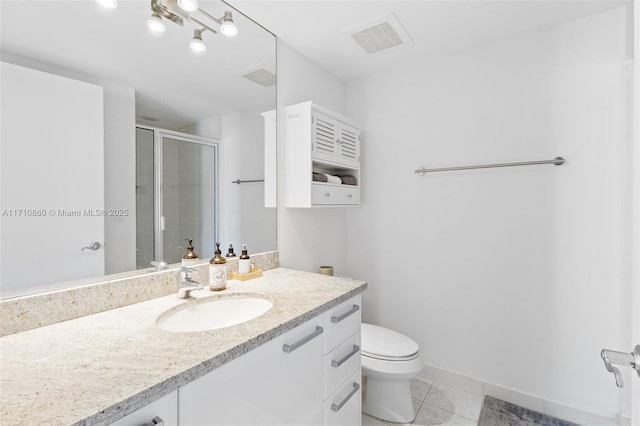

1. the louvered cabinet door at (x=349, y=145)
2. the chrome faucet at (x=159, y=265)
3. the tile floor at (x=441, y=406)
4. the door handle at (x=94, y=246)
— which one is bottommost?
the tile floor at (x=441, y=406)

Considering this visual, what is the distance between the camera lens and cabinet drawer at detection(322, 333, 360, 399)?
3.94 ft

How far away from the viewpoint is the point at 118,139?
1181 mm

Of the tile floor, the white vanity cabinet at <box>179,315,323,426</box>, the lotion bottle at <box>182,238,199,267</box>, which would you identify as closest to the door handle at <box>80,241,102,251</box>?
the lotion bottle at <box>182,238,199,267</box>

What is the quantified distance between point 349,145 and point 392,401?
5.33 feet

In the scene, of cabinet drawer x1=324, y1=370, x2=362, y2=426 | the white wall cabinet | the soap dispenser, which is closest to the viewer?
cabinet drawer x1=324, y1=370, x2=362, y2=426

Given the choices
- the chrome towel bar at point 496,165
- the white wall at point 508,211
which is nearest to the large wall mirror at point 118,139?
the white wall at point 508,211

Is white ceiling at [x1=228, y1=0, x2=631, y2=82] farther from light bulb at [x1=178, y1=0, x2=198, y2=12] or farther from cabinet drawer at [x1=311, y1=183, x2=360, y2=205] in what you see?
cabinet drawer at [x1=311, y1=183, x2=360, y2=205]

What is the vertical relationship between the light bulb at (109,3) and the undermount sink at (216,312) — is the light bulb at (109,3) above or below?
above

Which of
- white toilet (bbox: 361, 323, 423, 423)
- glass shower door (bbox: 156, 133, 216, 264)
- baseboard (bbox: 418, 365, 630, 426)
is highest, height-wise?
glass shower door (bbox: 156, 133, 216, 264)

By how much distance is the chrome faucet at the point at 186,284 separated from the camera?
1.23 meters

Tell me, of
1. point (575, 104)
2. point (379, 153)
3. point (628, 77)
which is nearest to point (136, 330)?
point (379, 153)

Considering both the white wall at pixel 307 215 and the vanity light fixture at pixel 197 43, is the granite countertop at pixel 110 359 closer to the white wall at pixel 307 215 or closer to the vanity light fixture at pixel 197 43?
the white wall at pixel 307 215

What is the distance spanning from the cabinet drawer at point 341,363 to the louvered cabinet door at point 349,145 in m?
1.17

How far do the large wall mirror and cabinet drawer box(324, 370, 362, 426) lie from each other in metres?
0.87
